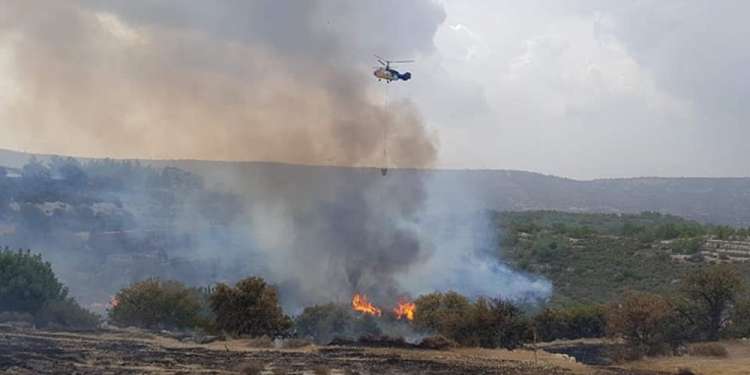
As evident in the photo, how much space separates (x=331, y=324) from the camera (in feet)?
163

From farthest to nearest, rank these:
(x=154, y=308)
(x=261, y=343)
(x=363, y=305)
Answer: (x=363, y=305), (x=154, y=308), (x=261, y=343)

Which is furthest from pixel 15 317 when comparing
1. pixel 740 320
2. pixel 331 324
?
pixel 740 320

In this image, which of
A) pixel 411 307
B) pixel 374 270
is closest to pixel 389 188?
pixel 374 270

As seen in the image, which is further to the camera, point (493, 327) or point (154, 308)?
point (154, 308)

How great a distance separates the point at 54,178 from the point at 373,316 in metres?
73.7

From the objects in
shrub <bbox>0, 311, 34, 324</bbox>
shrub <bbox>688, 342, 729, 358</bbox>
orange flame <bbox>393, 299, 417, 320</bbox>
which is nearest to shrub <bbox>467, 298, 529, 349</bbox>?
orange flame <bbox>393, 299, 417, 320</bbox>

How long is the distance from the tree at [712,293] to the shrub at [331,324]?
20.3 meters

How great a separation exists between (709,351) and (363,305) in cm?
2551

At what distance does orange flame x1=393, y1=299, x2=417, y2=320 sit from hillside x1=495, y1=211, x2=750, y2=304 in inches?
594

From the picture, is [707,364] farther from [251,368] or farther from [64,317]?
[64,317]

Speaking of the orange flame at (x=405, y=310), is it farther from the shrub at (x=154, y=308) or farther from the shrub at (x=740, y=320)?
the shrub at (x=740, y=320)

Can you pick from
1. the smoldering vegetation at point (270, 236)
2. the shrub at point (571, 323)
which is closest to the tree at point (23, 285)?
the smoldering vegetation at point (270, 236)

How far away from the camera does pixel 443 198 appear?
9344cm

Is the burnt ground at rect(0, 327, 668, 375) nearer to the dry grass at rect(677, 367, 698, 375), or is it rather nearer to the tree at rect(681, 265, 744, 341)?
the dry grass at rect(677, 367, 698, 375)
